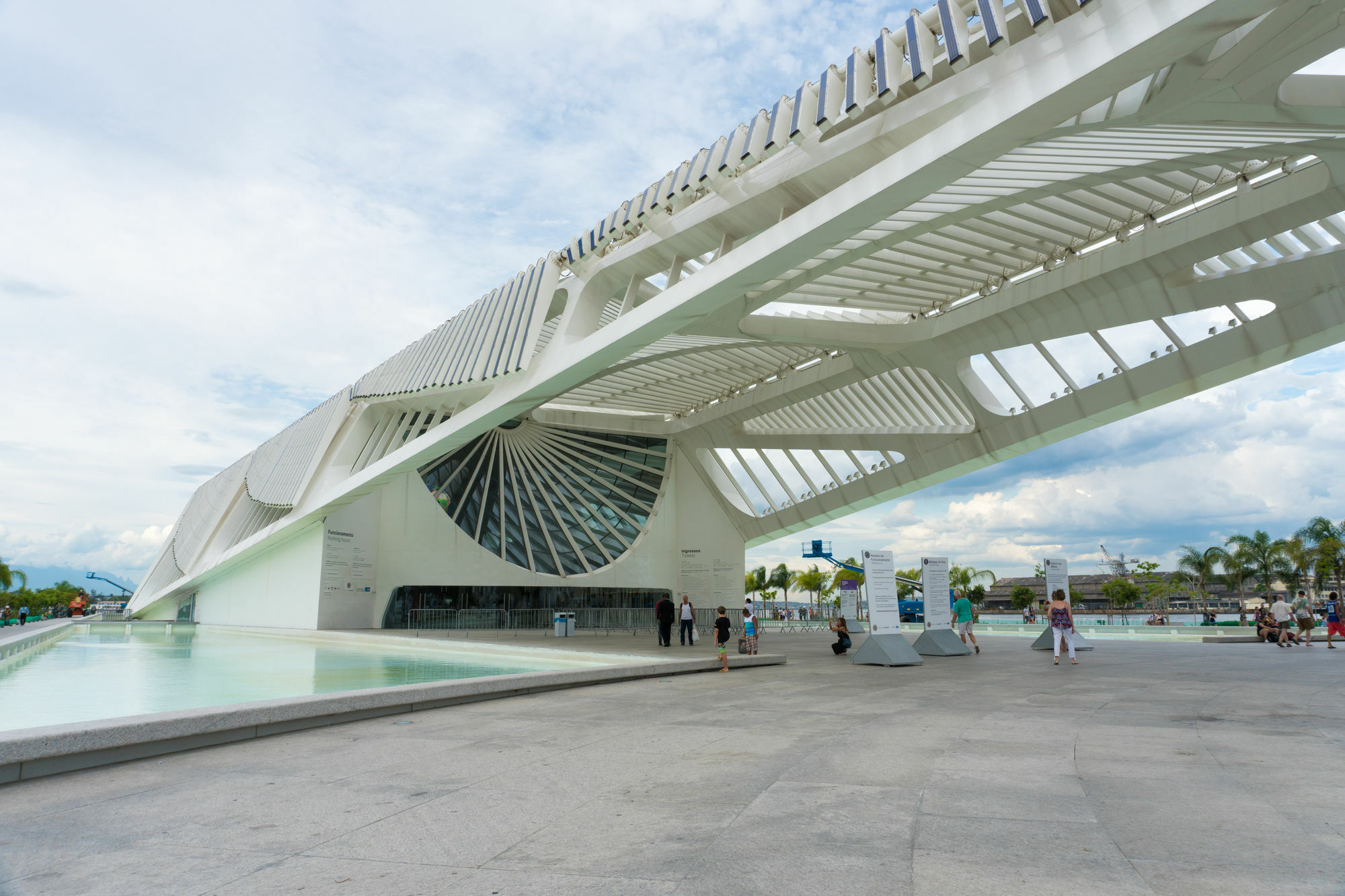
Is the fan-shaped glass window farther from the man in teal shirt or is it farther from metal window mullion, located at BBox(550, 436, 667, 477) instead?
the man in teal shirt

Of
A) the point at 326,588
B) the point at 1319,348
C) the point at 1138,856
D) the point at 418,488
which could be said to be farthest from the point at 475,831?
the point at 418,488

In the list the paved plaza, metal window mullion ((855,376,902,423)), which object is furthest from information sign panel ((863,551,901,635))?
metal window mullion ((855,376,902,423))

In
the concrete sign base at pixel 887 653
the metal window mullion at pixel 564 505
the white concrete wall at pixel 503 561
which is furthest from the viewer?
the metal window mullion at pixel 564 505

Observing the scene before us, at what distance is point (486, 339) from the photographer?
1773cm

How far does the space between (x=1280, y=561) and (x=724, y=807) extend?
58904 millimetres

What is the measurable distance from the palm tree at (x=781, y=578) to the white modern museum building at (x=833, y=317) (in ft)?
143

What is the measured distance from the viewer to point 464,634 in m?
24.5

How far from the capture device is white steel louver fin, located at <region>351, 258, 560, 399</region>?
54.3 feet

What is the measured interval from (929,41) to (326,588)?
2340cm

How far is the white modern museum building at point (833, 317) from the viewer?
9.40m

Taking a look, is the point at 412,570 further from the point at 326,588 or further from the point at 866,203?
the point at 866,203

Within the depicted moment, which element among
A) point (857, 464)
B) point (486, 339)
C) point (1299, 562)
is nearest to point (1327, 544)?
point (1299, 562)

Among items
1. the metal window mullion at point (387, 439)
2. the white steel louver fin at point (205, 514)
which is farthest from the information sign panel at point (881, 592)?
the white steel louver fin at point (205, 514)

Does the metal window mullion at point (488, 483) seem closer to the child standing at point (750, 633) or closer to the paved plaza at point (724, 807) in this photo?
the child standing at point (750, 633)
